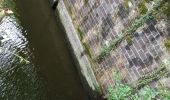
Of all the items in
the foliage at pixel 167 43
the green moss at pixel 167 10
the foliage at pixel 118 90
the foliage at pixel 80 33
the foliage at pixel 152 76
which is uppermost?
the green moss at pixel 167 10

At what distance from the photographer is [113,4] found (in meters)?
9.42

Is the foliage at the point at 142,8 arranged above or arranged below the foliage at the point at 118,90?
above

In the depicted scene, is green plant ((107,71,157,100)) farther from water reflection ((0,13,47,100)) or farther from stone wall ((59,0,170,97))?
water reflection ((0,13,47,100))

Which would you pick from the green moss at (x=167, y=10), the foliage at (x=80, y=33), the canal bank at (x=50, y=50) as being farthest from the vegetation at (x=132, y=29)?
the canal bank at (x=50, y=50)

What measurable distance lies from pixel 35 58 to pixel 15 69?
76 cm

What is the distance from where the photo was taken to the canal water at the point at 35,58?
10633mm

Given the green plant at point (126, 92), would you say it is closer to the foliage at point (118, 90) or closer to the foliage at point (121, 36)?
the foliage at point (118, 90)

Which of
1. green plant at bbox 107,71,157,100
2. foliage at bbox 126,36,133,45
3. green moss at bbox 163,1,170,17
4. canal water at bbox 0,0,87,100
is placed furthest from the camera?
canal water at bbox 0,0,87,100

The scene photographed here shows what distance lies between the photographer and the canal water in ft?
34.9

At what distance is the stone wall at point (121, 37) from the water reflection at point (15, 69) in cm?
183

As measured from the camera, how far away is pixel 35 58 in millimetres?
11367

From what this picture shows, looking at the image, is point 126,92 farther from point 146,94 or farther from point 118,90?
point 146,94

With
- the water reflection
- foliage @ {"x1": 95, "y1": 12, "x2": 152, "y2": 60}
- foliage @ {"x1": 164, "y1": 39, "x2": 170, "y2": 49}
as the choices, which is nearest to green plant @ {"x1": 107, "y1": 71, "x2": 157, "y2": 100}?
foliage @ {"x1": 95, "y1": 12, "x2": 152, "y2": 60}

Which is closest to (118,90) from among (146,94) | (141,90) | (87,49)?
(141,90)
